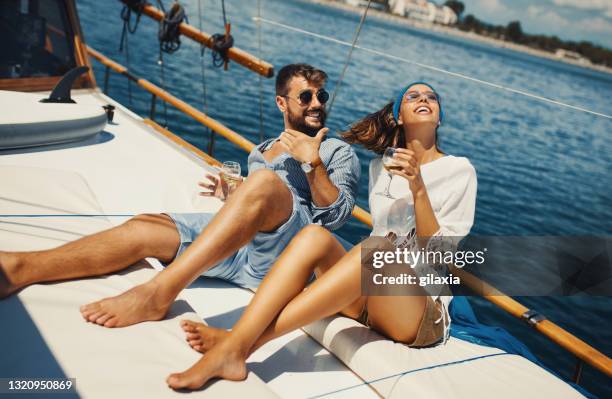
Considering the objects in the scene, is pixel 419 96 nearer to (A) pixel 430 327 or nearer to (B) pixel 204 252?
(A) pixel 430 327

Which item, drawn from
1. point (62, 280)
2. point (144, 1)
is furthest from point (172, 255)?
point (144, 1)

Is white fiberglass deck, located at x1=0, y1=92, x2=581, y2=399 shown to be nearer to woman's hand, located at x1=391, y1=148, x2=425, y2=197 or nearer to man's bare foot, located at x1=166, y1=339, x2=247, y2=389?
man's bare foot, located at x1=166, y1=339, x2=247, y2=389

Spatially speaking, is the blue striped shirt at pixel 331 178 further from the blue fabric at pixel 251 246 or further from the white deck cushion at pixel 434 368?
the white deck cushion at pixel 434 368

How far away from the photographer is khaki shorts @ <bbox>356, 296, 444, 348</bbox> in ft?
6.01

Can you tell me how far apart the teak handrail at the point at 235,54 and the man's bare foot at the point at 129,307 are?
2689 millimetres

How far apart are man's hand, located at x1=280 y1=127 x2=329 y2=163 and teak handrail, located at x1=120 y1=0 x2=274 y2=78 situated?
2.10 meters

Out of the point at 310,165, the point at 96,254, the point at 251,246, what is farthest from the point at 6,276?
the point at 310,165

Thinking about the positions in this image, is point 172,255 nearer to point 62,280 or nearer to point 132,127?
point 62,280

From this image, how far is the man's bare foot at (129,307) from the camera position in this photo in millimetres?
1625

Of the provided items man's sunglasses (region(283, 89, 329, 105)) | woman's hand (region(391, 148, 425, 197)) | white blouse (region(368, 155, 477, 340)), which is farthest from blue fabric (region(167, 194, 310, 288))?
man's sunglasses (region(283, 89, 329, 105))

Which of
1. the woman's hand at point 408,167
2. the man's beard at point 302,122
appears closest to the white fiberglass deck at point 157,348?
the woman's hand at point 408,167

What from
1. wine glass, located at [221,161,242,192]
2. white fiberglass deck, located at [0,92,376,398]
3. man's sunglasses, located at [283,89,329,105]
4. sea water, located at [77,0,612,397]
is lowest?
sea water, located at [77,0,612,397]

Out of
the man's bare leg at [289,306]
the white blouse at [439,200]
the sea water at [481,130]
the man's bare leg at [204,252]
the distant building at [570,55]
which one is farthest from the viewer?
the distant building at [570,55]

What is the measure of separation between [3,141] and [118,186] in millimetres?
790
